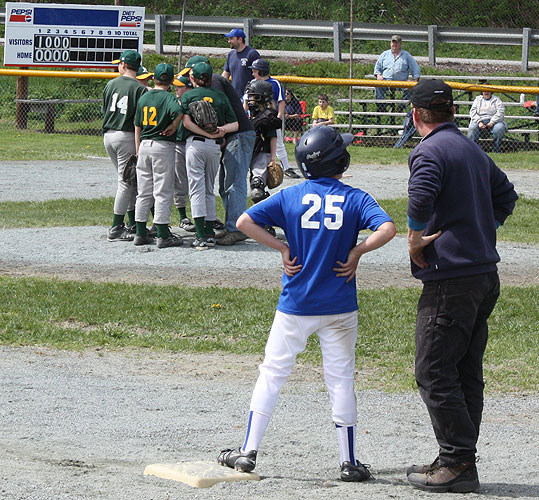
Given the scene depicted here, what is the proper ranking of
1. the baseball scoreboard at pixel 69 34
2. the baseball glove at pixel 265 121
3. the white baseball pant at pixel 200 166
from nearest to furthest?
the white baseball pant at pixel 200 166 < the baseball glove at pixel 265 121 < the baseball scoreboard at pixel 69 34

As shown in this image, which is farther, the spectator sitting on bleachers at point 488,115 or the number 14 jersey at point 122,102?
the spectator sitting on bleachers at point 488,115

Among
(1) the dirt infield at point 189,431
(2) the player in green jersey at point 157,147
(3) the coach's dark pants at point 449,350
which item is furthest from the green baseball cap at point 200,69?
(3) the coach's dark pants at point 449,350

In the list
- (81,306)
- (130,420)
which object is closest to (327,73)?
(81,306)

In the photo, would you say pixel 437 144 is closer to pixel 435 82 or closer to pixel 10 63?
pixel 435 82

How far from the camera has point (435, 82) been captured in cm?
469

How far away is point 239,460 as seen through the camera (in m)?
4.73

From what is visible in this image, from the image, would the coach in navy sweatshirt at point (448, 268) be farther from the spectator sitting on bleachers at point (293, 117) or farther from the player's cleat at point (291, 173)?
the spectator sitting on bleachers at point (293, 117)

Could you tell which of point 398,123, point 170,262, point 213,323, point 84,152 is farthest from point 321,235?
point 398,123

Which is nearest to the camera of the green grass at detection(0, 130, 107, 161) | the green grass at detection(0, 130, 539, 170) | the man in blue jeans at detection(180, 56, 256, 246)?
the man in blue jeans at detection(180, 56, 256, 246)

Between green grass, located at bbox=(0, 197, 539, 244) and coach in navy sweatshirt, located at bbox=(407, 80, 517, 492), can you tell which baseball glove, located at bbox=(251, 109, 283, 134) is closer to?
green grass, located at bbox=(0, 197, 539, 244)

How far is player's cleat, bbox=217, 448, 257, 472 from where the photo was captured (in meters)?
4.71

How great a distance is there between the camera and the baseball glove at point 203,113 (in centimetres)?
1030

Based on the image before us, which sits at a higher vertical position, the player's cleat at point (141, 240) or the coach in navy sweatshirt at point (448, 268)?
the coach in navy sweatshirt at point (448, 268)

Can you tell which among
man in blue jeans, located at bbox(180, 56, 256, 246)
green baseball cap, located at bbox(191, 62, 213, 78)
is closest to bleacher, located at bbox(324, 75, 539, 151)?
man in blue jeans, located at bbox(180, 56, 256, 246)
